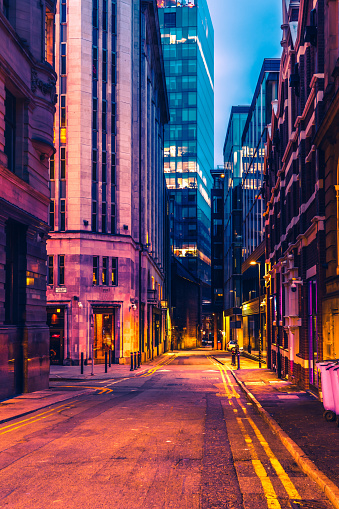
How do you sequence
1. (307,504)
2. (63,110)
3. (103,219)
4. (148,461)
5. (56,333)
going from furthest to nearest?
(103,219) → (63,110) → (56,333) → (148,461) → (307,504)

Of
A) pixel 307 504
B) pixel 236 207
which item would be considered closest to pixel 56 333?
pixel 307 504

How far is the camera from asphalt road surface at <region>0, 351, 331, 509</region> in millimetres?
7418

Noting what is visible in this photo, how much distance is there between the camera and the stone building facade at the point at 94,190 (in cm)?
4288

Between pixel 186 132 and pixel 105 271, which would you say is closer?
pixel 105 271

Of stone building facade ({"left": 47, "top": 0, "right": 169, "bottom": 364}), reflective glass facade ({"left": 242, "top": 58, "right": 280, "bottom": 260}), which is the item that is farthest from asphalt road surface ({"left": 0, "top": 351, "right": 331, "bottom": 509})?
reflective glass facade ({"left": 242, "top": 58, "right": 280, "bottom": 260})

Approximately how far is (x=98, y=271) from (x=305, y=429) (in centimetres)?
3284

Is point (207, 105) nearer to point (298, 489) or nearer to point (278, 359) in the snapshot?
point (278, 359)

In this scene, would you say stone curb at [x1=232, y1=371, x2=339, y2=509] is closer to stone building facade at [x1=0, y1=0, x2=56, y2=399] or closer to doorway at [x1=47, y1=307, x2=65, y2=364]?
stone building facade at [x1=0, y1=0, x2=56, y2=399]

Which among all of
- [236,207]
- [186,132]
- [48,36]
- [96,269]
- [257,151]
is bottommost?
[96,269]

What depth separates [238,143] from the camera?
82125mm

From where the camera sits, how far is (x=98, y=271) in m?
43.9

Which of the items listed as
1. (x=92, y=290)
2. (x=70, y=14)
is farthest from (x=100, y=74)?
(x=92, y=290)

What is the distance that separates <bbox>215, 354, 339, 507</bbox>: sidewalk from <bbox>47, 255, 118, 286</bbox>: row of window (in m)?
23.6

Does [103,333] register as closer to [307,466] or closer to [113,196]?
[113,196]
